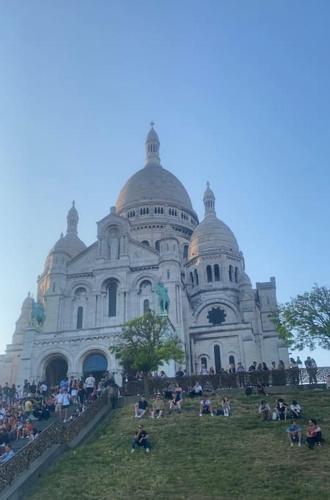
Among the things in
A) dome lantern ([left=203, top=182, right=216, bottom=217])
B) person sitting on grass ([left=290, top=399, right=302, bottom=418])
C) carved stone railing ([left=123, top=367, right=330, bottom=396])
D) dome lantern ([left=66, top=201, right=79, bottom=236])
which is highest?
dome lantern ([left=203, top=182, right=216, bottom=217])

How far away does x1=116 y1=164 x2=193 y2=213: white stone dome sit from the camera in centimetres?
6675

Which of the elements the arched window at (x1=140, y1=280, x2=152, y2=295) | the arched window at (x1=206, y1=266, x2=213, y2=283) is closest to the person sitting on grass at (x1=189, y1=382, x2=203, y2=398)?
the arched window at (x1=140, y1=280, x2=152, y2=295)

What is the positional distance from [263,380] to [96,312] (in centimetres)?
1965

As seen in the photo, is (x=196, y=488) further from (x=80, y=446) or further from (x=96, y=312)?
(x=96, y=312)

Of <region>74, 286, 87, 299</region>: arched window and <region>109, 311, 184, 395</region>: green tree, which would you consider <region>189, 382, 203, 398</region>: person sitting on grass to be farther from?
<region>74, 286, 87, 299</region>: arched window

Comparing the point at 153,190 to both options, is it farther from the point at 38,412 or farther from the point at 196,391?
the point at 38,412

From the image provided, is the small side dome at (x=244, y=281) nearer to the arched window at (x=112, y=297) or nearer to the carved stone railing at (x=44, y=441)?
the arched window at (x=112, y=297)

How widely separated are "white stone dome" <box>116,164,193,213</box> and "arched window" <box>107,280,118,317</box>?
2182cm

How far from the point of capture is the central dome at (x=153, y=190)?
66.8 meters

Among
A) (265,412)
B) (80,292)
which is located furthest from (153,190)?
(265,412)

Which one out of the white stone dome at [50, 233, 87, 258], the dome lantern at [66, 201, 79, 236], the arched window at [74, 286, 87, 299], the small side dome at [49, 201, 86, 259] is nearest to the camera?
the arched window at [74, 286, 87, 299]

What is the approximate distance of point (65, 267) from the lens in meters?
48.2

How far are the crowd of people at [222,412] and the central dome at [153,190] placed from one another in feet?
135

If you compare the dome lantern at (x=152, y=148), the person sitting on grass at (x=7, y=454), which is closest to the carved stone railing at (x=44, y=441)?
the person sitting on grass at (x=7, y=454)
